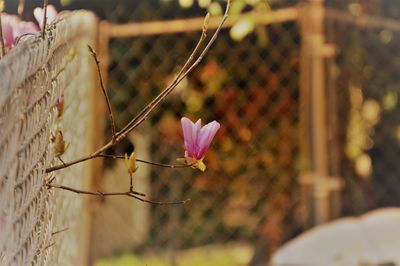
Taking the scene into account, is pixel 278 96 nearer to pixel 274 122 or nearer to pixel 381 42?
pixel 274 122

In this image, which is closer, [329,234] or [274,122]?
[329,234]

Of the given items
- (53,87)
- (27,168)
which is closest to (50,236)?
(53,87)

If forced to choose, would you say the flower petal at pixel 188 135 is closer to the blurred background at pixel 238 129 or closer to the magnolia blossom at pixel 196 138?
the magnolia blossom at pixel 196 138

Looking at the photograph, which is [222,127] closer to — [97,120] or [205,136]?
[97,120]

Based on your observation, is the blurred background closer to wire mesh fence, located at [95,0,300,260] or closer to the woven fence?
wire mesh fence, located at [95,0,300,260]

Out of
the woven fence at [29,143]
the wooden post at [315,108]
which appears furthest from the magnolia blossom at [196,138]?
the wooden post at [315,108]

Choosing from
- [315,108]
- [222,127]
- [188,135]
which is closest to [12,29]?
[188,135]

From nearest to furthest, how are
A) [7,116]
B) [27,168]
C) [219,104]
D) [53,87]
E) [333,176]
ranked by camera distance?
[7,116] → [27,168] → [53,87] → [333,176] → [219,104]
